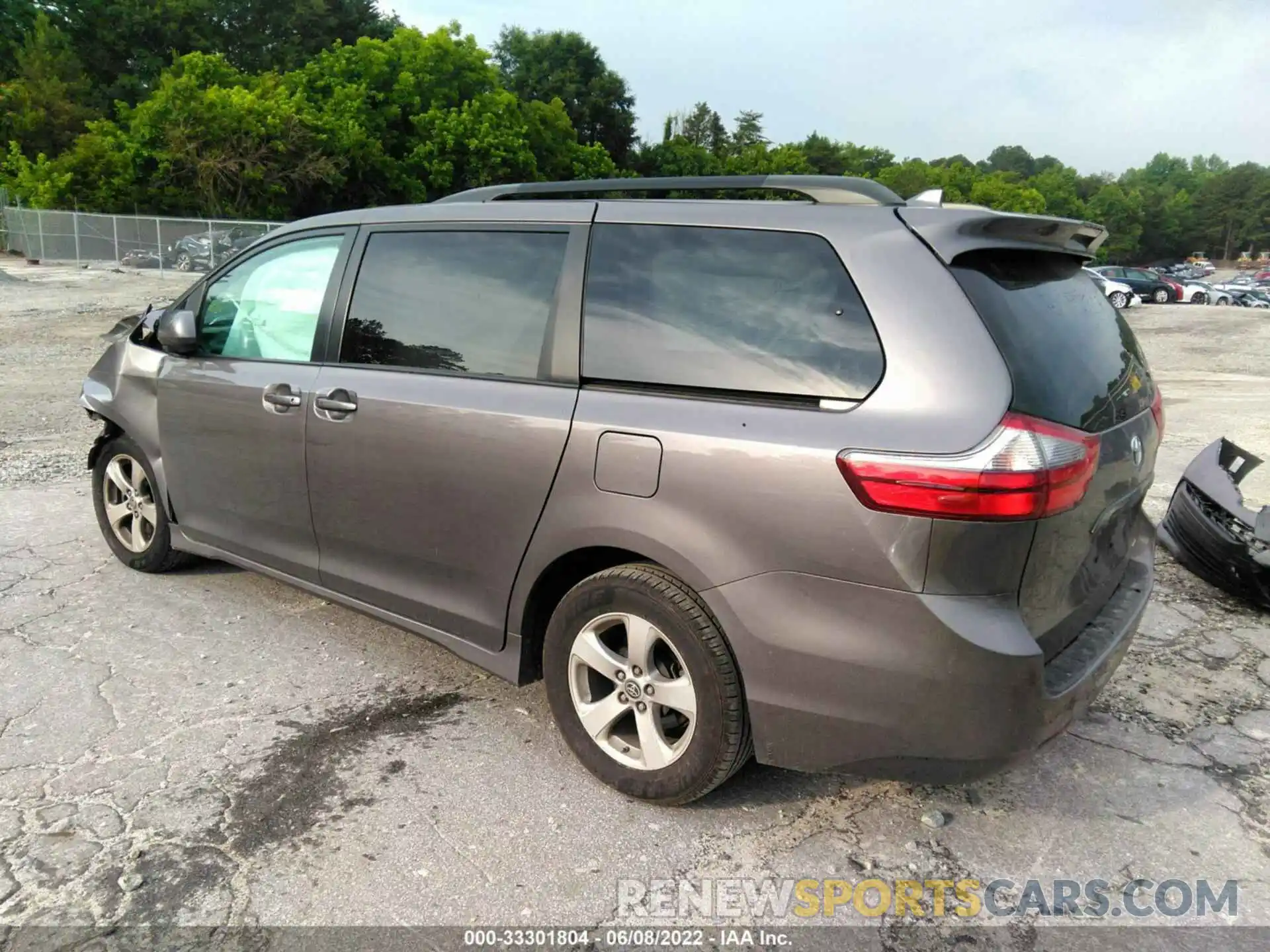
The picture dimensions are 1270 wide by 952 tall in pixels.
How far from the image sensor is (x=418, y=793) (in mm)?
2904

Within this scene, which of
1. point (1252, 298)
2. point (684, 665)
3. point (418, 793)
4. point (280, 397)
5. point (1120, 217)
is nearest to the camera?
point (684, 665)

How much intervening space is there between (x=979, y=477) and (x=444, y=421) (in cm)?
174

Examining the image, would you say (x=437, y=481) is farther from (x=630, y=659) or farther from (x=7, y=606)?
(x=7, y=606)

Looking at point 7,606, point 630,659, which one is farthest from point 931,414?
point 7,606

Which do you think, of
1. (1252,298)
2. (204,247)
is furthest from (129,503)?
(1252,298)

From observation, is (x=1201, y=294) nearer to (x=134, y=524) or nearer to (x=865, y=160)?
(x=134, y=524)

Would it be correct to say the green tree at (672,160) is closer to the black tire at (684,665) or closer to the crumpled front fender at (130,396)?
the crumpled front fender at (130,396)

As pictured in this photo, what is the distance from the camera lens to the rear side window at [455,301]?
3062 millimetres

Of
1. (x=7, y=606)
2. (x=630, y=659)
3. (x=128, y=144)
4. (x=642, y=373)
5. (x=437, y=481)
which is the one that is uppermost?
(x=128, y=144)

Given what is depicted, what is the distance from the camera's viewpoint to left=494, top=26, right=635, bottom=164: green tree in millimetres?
68750

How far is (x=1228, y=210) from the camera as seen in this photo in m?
A: 128

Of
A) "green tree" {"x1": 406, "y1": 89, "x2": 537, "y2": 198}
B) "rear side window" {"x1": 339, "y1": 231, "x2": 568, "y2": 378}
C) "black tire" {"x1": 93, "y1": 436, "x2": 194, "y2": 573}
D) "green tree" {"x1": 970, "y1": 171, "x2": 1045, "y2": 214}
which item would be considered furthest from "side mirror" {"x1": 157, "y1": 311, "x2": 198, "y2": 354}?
"green tree" {"x1": 970, "y1": 171, "x2": 1045, "y2": 214}

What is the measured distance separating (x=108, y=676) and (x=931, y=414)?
3212 millimetres

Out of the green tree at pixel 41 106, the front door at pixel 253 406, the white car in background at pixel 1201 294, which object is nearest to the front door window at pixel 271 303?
the front door at pixel 253 406
